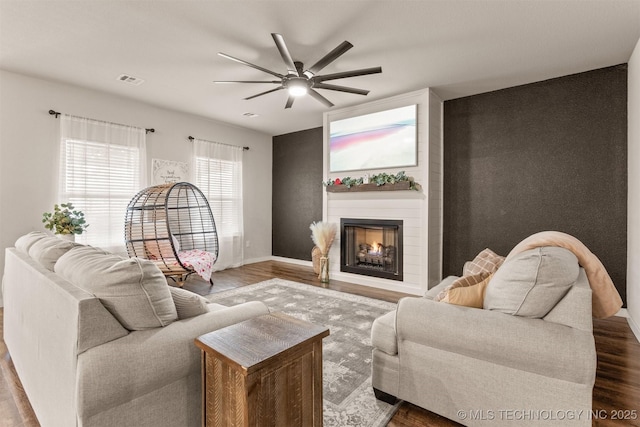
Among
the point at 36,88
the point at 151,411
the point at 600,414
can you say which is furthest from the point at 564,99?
the point at 36,88

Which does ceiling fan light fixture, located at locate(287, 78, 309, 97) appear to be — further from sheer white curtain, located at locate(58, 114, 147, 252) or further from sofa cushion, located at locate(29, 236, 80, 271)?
sheer white curtain, located at locate(58, 114, 147, 252)

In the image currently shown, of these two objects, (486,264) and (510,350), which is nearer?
(510,350)

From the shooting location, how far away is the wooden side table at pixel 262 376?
1.08 meters

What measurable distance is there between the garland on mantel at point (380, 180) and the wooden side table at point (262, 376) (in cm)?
335

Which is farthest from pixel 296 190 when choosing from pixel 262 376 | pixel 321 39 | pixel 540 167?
pixel 262 376

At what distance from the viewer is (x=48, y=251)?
1806mm

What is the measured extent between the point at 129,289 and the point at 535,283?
1.82m

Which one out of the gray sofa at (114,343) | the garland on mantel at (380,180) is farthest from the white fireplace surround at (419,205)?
the gray sofa at (114,343)

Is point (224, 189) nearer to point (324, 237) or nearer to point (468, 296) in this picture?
point (324, 237)

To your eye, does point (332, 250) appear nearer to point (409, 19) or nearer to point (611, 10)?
point (409, 19)

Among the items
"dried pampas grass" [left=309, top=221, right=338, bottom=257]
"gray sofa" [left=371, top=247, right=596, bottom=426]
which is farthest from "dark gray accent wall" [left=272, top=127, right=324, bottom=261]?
"gray sofa" [left=371, top=247, right=596, bottom=426]

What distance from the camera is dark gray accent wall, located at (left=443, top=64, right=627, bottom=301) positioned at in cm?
347

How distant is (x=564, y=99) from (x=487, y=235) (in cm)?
186

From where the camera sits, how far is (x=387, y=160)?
4559 millimetres
